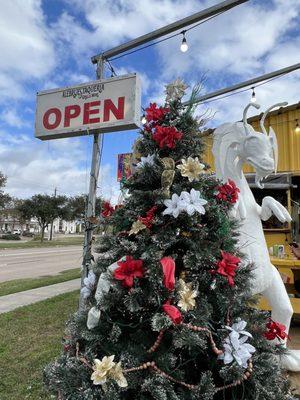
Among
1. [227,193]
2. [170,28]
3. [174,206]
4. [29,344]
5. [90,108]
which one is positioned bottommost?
[29,344]

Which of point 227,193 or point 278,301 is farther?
point 278,301

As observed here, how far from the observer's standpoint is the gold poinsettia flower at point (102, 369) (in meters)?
1.82

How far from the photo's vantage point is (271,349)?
2.17 meters

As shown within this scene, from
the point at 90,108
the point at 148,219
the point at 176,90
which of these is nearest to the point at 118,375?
the point at 148,219

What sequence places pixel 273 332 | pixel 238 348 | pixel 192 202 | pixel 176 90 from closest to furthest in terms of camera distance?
1. pixel 238 348
2. pixel 192 202
3. pixel 273 332
4. pixel 176 90

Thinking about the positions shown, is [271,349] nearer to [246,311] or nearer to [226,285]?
[246,311]

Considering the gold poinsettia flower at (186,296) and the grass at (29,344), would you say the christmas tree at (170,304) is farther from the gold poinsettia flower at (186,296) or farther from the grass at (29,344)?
the grass at (29,344)

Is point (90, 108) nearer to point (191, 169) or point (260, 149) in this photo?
point (260, 149)

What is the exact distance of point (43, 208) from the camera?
4162 cm

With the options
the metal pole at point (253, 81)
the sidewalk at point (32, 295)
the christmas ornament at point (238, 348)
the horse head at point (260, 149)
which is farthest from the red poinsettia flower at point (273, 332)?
the sidewalk at point (32, 295)

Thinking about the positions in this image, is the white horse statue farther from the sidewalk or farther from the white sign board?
the sidewalk

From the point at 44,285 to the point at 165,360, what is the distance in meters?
9.34

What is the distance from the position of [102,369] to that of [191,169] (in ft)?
3.77

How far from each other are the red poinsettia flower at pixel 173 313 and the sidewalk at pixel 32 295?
6149mm
